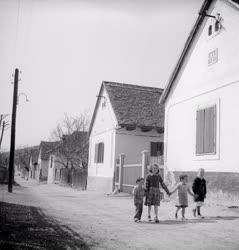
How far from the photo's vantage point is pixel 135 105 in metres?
24.3

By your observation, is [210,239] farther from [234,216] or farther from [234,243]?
[234,216]

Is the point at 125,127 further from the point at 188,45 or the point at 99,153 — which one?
the point at 188,45

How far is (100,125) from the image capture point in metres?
26.8

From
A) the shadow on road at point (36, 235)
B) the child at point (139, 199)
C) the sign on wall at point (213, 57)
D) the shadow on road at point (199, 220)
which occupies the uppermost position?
the sign on wall at point (213, 57)

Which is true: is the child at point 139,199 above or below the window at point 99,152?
below

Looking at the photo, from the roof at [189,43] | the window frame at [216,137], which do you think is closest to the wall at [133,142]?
Result: the roof at [189,43]

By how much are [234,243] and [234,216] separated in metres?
3.92

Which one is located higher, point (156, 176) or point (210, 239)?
point (156, 176)

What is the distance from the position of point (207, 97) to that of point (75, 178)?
68.4ft

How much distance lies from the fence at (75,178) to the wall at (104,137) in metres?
1.69

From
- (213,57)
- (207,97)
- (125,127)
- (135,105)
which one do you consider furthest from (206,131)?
(135,105)

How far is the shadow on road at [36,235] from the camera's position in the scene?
6512 millimetres

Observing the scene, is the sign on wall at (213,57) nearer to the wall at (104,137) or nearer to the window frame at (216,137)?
the window frame at (216,137)

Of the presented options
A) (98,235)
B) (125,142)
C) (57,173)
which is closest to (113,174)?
(125,142)
